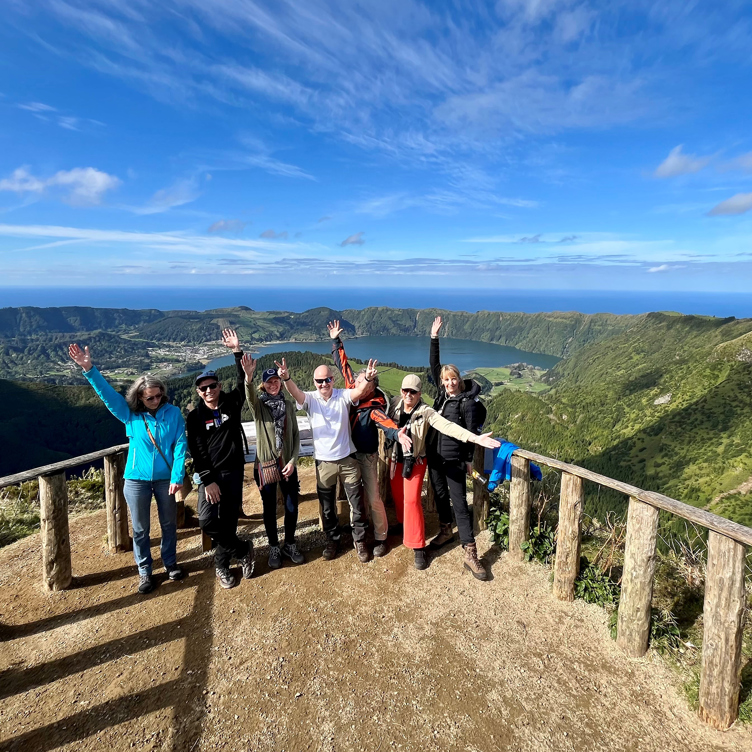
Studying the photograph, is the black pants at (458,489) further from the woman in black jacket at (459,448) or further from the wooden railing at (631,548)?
the wooden railing at (631,548)

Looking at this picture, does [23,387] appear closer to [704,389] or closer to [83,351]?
[83,351]

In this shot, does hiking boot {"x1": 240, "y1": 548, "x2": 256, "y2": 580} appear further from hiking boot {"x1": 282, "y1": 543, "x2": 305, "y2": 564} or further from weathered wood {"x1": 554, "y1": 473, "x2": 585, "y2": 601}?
weathered wood {"x1": 554, "y1": 473, "x2": 585, "y2": 601}

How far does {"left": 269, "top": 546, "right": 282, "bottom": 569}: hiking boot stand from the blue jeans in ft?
4.10

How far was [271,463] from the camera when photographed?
17.1 ft

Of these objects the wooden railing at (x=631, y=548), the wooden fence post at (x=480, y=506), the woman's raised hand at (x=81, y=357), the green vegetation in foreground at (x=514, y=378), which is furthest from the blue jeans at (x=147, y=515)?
the green vegetation in foreground at (x=514, y=378)

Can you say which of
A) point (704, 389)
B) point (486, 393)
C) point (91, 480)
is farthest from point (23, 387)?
point (704, 389)

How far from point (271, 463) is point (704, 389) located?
353ft

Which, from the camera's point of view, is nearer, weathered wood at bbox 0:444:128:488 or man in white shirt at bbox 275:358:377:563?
weathered wood at bbox 0:444:128:488

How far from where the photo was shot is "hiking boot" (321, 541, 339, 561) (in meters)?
5.83

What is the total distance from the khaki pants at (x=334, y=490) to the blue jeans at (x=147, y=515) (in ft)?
6.20

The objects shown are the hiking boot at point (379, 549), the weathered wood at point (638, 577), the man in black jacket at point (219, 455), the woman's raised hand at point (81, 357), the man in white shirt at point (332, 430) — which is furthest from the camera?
the hiking boot at point (379, 549)

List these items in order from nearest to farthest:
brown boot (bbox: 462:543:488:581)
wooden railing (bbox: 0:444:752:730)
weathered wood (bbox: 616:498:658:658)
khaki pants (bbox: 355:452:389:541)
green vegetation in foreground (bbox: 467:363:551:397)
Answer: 1. wooden railing (bbox: 0:444:752:730)
2. weathered wood (bbox: 616:498:658:658)
3. brown boot (bbox: 462:543:488:581)
4. khaki pants (bbox: 355:452:389:541)
5. green vegetation in foreground (bbox: 467:363:551:397)

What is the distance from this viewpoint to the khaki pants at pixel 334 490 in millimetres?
5445

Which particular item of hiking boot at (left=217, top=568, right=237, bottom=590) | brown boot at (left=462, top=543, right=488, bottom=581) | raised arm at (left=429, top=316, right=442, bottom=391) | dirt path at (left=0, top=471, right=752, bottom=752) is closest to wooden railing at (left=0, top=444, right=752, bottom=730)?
dirt path at (left=0, top=471, right=752, bottom=752)
